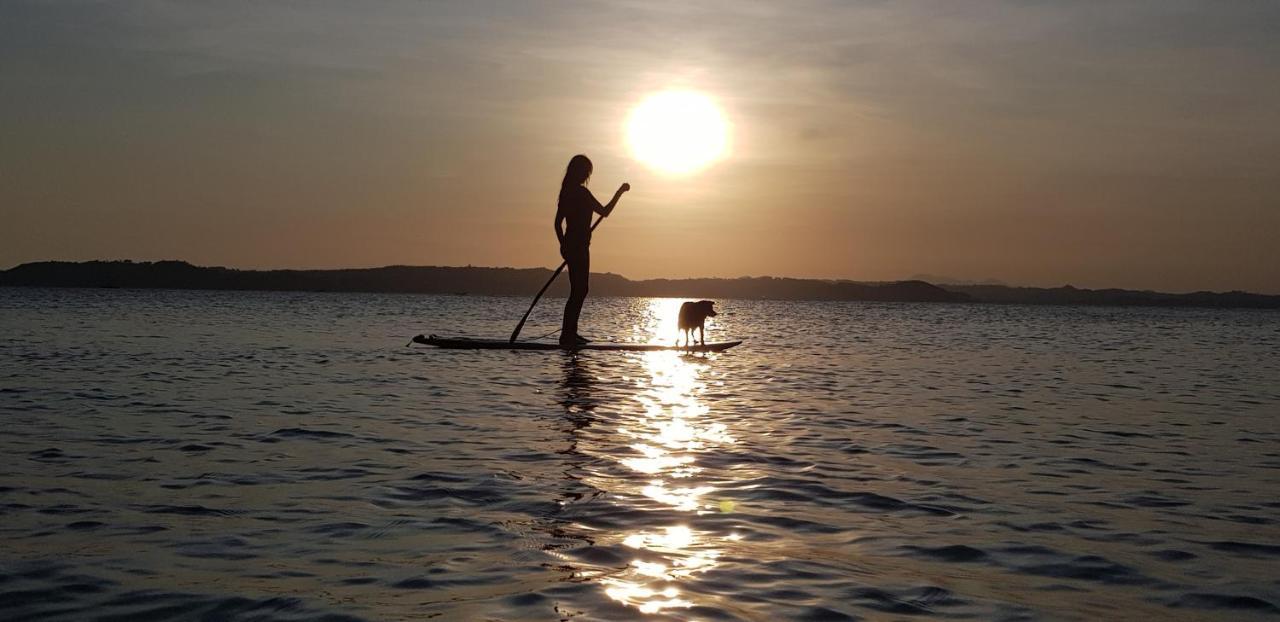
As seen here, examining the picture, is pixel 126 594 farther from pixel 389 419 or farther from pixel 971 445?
pixel 971 445

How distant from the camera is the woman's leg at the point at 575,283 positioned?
78.9ft

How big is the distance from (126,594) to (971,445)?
351 inches

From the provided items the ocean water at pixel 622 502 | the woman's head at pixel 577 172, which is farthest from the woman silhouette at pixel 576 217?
the ocean water at pixel 622 502

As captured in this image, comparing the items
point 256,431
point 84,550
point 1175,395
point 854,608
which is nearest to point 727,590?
point 854,608

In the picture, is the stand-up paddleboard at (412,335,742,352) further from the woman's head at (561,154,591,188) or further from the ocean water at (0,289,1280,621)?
the ocean water at (0,289,1280,621)

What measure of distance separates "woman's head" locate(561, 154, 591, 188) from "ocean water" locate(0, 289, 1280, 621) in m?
7.20

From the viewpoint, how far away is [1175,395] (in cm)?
1884

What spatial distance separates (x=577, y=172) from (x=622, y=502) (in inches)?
656

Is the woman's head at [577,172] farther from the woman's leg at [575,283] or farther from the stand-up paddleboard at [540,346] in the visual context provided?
the stand-up paddleboard at [540,346]

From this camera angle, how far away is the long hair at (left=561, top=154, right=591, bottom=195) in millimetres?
23862

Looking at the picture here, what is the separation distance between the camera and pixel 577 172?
78.7ft

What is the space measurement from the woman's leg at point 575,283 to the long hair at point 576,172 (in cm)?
154

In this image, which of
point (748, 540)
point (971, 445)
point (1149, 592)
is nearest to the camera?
point (1149, 592)

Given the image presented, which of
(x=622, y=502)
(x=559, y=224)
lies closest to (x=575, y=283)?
(x=559, y=224)
